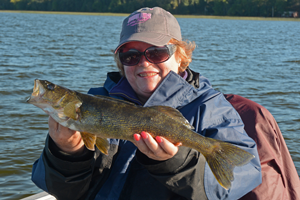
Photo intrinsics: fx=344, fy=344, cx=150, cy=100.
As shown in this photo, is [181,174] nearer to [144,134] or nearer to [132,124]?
[144,134]

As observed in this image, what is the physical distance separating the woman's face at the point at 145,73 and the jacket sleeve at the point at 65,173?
0.78 m

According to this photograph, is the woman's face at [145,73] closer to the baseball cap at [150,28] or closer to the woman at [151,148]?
the woman at [151,148]

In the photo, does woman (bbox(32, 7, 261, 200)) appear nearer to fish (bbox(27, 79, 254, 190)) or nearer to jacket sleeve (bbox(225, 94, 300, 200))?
fish (bbox(27, 79, 254, 190))

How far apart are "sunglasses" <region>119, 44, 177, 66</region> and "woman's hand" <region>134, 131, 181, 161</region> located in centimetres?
90

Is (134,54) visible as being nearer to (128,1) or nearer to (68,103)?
(68,103)

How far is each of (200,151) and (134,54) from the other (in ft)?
3.71

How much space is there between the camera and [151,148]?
8.16 feet

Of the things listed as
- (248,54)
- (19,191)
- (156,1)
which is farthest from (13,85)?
(156,1)

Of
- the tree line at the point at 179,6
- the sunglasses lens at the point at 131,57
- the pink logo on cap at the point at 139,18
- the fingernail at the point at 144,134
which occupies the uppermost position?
the tree line at the point at 179,6

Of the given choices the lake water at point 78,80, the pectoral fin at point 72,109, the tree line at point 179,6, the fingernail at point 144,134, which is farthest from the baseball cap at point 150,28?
the tree line at point 179,6

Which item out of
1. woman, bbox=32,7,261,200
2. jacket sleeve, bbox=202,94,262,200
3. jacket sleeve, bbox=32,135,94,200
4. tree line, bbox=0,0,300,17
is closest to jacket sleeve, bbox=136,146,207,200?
woman, bbox=32,7,261,200

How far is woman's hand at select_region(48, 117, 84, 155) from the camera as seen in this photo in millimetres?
2664

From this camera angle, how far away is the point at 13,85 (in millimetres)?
12094

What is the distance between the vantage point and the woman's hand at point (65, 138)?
105 inches
